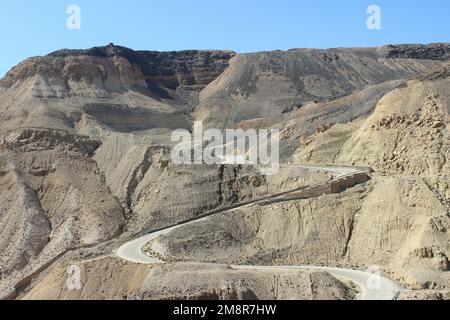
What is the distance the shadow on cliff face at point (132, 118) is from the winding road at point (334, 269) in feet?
111

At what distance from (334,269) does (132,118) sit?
160 ft

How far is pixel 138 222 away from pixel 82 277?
14.6 m

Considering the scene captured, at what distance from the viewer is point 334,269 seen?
39.0 metres

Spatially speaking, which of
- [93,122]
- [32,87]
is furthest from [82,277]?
[32,87]

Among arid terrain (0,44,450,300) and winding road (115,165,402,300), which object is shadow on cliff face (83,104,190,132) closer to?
arid terrain (0,44,450,300)

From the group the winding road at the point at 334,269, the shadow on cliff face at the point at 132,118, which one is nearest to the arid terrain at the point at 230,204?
the winding road at the point at 334,269

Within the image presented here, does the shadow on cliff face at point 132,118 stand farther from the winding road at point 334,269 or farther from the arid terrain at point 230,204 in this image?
the winding road at point 334,269

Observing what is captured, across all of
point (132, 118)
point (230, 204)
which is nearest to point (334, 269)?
point (230, 204)

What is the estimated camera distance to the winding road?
34.1 metres

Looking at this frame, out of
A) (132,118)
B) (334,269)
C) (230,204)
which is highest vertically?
(132,118)

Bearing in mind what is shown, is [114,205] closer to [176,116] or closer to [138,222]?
[138,222]

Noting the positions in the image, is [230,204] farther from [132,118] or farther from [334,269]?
[132,118]

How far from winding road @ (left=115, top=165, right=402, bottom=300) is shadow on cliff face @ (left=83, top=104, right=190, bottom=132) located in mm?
33881

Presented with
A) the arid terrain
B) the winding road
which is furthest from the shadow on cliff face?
the winding road
